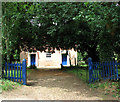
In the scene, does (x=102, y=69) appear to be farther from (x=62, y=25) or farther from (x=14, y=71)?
(x=62, y=25)

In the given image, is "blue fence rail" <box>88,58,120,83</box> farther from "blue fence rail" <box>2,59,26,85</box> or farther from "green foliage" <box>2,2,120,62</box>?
"blue fence rail" <box>2,59,26,85</box>

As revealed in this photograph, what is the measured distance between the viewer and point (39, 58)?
28.9 m

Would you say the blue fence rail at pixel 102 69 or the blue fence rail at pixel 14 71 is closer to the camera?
the blue fence rail at pixel 14 71

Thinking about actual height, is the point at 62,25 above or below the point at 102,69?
above

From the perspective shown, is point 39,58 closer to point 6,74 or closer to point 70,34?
point 70,34

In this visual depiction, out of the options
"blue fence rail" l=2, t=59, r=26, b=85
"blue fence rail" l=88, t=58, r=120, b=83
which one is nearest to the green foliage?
"blue fence rail" l=88, t=58, r=120, b=83

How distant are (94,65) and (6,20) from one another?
6130mm

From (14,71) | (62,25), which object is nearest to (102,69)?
(14,71)

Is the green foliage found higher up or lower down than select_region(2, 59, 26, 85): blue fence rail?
higher up

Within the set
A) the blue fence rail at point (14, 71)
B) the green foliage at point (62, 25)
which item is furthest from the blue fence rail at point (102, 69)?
the blue fence rail at point (14, 71)

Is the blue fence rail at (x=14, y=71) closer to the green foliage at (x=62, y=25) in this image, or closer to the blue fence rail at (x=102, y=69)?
the green foliage at (x=62, y=25)

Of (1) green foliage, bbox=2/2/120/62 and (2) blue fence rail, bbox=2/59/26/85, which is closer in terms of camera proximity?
(2) blue fence rail, bbox=2/59/26/85

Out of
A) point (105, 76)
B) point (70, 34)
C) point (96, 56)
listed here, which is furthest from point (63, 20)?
point (96, 56)

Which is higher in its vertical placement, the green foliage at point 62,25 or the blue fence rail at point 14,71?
the green foliage at point 62,25
